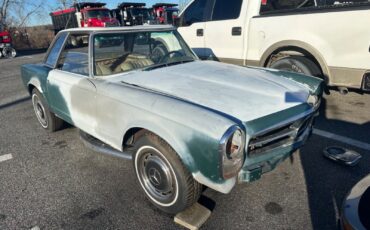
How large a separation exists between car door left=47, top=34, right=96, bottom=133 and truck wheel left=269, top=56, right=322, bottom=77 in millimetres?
3061

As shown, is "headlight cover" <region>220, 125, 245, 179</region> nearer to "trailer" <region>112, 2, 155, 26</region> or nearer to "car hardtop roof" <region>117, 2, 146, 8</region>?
"trailer" <region>112, 2, 155, 26</region>

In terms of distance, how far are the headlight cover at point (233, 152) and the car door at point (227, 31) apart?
3.67 m

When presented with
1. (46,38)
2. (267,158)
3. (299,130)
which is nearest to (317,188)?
(299,130)

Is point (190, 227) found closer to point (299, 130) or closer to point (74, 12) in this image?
point (299, 130)

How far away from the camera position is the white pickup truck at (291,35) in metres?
4.07

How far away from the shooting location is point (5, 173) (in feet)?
11.7

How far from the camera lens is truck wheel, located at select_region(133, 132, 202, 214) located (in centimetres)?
237

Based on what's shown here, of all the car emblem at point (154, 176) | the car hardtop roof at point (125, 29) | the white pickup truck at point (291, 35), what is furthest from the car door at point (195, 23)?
the car emblem at point (154, 176)

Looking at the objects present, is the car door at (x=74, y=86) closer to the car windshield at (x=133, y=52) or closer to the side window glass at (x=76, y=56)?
the side window glass at (x=76, y=56)

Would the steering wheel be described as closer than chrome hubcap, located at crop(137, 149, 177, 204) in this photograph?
No

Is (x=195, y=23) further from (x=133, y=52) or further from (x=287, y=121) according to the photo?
(x=287, y=121)

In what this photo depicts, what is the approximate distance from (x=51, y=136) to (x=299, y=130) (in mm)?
3661

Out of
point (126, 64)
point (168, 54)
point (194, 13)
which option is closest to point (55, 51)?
Answer: point (126, 64)

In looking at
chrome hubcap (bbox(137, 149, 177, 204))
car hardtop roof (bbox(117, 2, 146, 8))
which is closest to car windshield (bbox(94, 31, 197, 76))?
chrome hubcap (bbox(137, 149, 177, 204))
